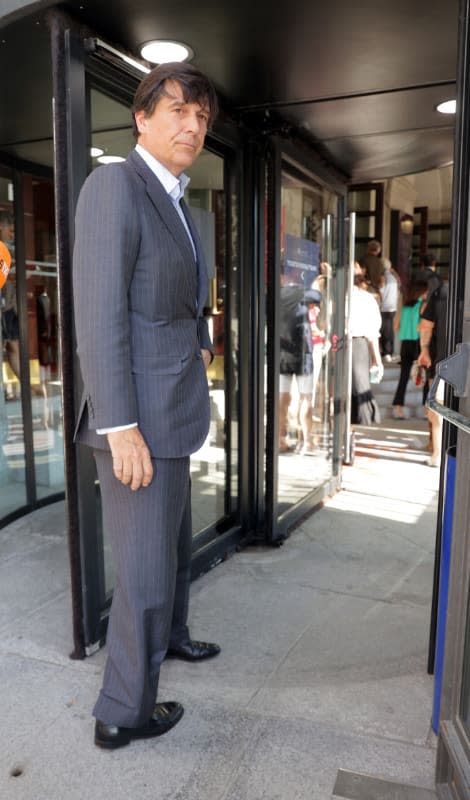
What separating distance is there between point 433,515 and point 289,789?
2.88 m

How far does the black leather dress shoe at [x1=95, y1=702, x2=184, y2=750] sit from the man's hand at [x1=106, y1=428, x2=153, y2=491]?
0.78m

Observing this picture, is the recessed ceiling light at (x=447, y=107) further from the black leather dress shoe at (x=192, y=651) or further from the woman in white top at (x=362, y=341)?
the black leather dress shoe at (x=192, y=651)

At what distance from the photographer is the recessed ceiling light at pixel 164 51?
2569mm

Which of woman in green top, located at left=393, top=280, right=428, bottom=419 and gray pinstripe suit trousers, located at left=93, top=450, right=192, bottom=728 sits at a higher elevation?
woman in green top, located at left=393, top=280, right=428, bottom=419

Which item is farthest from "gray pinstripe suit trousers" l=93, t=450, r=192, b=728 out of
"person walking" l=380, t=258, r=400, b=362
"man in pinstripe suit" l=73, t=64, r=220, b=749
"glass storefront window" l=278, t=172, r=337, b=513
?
"person walking" l=380, t=258, r=400, b=362

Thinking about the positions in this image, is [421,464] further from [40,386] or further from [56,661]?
[56,661]

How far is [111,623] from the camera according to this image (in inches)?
81.8

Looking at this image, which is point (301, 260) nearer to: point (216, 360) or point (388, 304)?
point (216, 360)

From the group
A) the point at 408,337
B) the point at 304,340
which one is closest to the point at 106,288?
the point at 304,340

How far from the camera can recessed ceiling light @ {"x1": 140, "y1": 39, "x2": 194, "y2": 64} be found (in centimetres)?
257

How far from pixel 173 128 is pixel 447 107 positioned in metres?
2.08

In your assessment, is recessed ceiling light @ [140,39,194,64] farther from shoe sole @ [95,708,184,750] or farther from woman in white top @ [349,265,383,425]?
woman in white top @ [349,265,383,425]

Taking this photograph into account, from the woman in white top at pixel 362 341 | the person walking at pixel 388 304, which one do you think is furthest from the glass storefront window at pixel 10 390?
the person walking at pixel 388 304

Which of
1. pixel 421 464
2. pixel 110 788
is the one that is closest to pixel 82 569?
pixel 110 788
